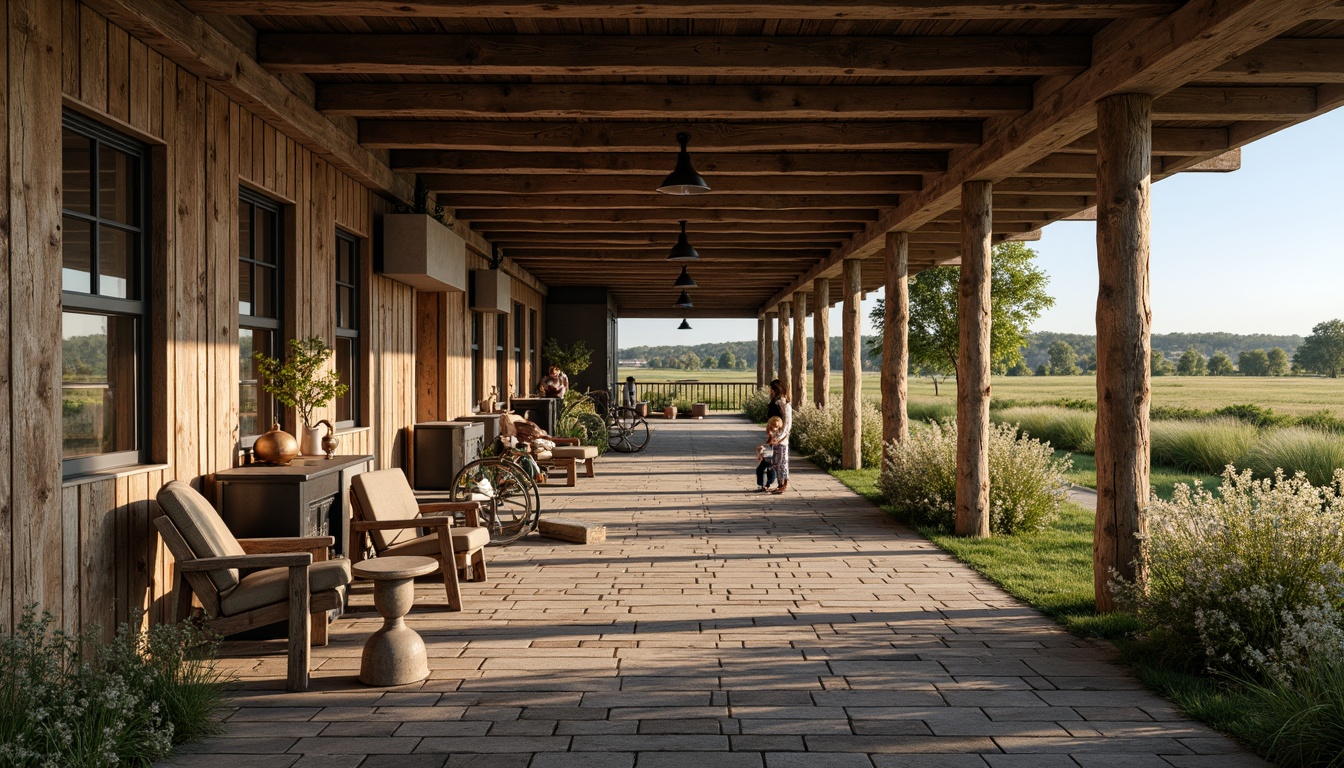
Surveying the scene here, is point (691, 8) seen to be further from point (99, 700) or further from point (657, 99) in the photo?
point (99, 700)

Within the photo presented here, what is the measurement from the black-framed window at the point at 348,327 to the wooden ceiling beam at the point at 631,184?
151 centimetres

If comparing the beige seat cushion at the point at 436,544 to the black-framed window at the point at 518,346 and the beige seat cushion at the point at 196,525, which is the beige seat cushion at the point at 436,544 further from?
the black-framed window at the point at 518,346

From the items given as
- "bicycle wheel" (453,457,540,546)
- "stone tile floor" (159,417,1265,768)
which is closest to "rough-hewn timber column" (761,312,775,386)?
"bicycle wheel" (453,457,540,546)

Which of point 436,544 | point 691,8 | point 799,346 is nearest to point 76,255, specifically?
point 436,544

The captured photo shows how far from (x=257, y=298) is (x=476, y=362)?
675 centimetres

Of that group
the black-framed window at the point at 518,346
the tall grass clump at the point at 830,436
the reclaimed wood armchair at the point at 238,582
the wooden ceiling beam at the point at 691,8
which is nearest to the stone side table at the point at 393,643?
the reclaimed wood armchair at the point at 238,582

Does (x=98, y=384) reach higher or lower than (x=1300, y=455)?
higher

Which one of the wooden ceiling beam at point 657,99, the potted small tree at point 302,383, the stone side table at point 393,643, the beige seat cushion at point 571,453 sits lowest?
the stone side table at point 393,643

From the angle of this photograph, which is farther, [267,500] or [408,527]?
[408,527]

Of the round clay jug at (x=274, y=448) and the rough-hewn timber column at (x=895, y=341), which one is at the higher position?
the rough-hewn timber column at (x=895, y=341)

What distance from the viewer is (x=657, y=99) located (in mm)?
6488

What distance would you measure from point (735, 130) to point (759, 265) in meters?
9.23

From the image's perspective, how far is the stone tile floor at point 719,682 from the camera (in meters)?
3.50

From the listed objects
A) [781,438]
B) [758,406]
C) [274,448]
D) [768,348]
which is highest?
[768,348]
